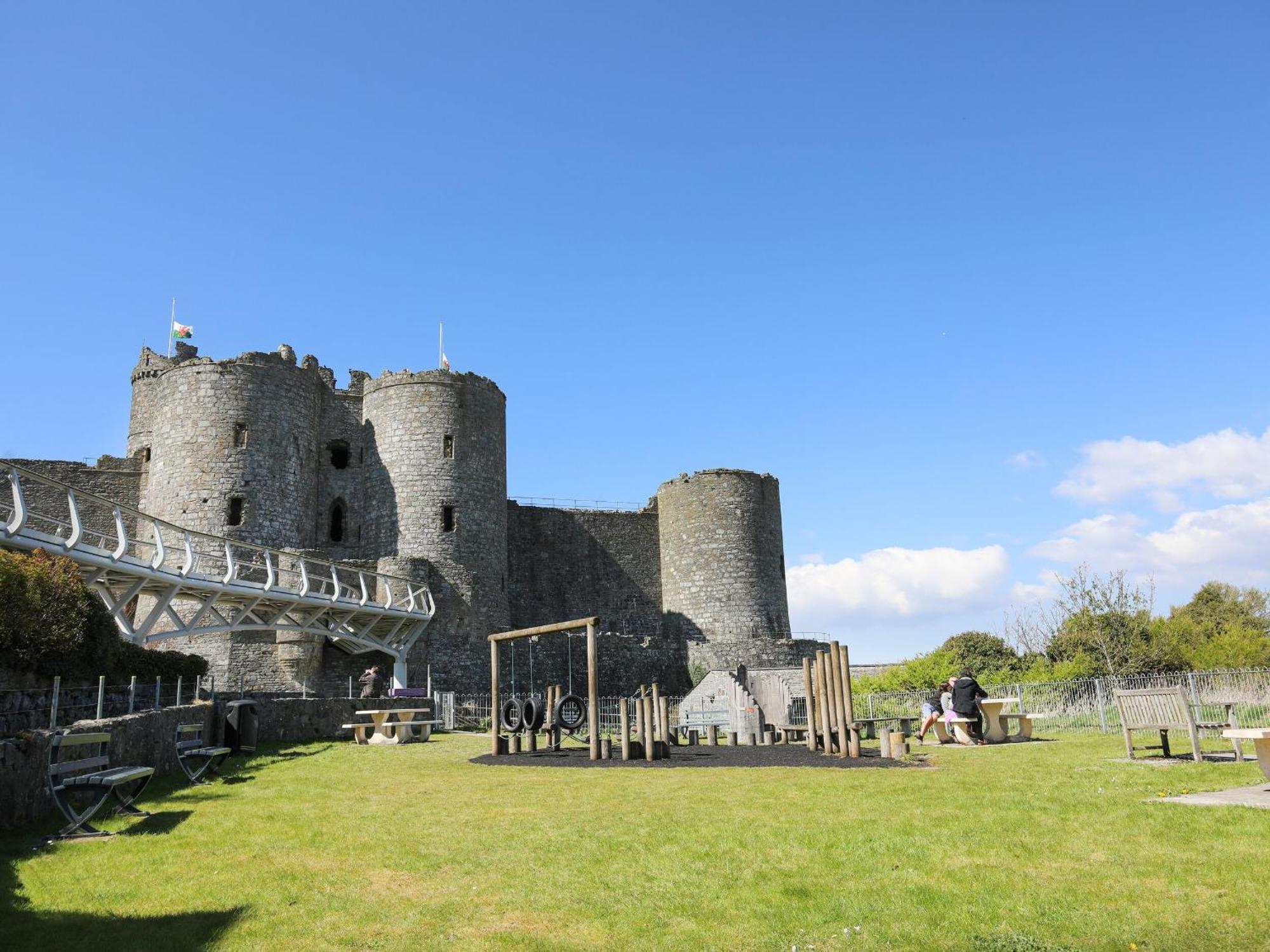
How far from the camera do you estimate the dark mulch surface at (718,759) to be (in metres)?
12.5

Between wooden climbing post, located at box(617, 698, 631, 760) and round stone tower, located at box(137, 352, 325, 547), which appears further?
round stone tower, located at box(137, 352, 325, 547)

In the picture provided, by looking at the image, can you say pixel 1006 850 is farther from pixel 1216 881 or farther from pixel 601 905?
pixel 601 905

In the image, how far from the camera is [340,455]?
3572 cm

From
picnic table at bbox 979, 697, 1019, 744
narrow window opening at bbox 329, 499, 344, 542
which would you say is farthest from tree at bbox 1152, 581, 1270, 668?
narrow window opening at bbox 329, 499, 344, 542

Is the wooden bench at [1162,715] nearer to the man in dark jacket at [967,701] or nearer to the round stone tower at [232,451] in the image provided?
the man in dark jacket at [967,701]

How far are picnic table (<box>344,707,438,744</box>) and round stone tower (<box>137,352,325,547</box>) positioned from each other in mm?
13114

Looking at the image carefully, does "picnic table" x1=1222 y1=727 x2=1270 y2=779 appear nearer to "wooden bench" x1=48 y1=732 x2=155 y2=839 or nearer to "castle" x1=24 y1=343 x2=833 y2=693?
"wooden bench" x1=48 y1=732 x2=155 y2=839

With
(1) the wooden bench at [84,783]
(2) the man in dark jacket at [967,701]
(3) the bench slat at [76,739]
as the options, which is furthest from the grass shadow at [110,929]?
(2) the man in dark jacket at [967,701]

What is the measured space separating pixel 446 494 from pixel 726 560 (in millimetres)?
12232

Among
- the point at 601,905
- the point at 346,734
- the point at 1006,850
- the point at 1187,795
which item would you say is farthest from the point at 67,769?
the point at 346,734

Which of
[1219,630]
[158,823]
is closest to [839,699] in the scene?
[158,823]

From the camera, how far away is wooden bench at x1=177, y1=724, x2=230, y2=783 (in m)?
11.2

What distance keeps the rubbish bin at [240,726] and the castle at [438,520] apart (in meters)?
13.0

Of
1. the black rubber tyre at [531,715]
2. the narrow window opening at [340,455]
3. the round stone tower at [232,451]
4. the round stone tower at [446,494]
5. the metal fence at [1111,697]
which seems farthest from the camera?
the narrow window opening at [340,455]
